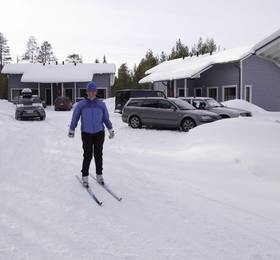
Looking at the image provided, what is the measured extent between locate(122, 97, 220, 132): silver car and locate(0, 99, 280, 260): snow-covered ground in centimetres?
522

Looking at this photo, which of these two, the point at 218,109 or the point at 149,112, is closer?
the point at 149,112

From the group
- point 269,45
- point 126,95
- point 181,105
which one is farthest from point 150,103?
point 126,95

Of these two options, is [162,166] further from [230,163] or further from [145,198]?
[145,198]

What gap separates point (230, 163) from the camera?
9570 millimetres

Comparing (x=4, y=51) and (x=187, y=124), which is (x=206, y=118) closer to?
(x=187, y=124)

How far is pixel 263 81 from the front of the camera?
105ft

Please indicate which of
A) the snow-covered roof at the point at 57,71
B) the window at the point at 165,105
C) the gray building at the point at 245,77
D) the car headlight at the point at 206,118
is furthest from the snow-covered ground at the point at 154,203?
the snow-covered roof at the point at 57,71

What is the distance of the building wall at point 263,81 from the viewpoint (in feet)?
104

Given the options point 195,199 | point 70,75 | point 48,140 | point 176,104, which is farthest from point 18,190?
point 70,75

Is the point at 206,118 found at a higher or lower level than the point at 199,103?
lower

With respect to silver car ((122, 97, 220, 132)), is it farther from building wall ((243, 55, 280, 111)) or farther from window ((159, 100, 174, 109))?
building wall ((243, 55, 280, 111))

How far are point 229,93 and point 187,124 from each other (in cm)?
1649

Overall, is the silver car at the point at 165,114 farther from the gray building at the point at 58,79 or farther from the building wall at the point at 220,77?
the gray building at the point at 58,79

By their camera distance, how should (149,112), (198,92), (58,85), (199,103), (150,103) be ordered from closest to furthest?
(149,112) → (150,103) → (199,103) → (198,92) → (58,85)
